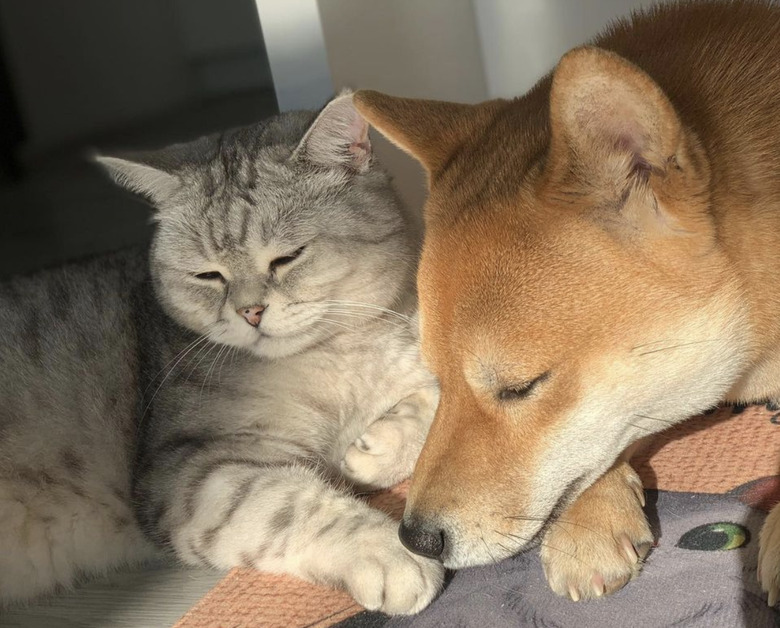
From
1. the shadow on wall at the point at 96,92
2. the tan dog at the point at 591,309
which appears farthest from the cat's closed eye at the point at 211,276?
the shadow on wall at the point at 96,92

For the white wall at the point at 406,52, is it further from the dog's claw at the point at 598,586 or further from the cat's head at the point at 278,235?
the dog's claw at the point at 598,586

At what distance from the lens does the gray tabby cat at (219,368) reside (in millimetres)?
2094

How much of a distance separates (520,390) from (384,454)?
2.41ft

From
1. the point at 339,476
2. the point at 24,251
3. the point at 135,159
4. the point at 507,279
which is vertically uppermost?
the point at 135,159

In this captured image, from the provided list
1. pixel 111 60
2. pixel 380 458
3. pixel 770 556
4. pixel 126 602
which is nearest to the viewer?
pixel 770 556

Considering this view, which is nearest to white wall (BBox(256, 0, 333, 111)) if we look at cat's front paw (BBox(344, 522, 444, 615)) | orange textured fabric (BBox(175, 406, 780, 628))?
orange textured fabric (BBox(175, 406, 780, 628))

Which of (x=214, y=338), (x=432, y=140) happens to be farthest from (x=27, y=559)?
(x=432, y=140)

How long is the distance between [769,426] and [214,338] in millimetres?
1334

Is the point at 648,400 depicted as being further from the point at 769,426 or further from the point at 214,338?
the point at 214,338

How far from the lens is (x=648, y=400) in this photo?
153 centimetres

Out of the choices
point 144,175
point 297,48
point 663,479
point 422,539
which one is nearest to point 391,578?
point 422,539

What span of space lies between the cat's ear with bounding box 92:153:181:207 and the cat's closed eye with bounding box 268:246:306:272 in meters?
0.36

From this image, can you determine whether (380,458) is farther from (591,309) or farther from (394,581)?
(591,309)

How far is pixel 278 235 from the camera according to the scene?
219 centimetres
